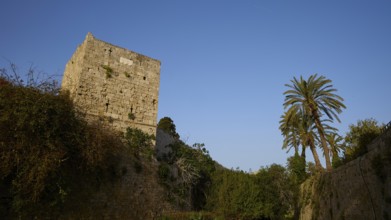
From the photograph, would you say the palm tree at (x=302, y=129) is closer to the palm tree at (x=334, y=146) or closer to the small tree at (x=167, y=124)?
the palm tree at (x=334, y=146)

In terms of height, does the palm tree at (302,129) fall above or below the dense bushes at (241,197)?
above

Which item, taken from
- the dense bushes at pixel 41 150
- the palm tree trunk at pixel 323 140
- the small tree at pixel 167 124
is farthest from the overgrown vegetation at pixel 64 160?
the small tree at pixel 167 124

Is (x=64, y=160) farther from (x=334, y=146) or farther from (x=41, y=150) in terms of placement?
(x=334, y=146)

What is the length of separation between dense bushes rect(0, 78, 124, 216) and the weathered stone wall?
997 cm

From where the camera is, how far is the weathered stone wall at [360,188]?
941 centimetres

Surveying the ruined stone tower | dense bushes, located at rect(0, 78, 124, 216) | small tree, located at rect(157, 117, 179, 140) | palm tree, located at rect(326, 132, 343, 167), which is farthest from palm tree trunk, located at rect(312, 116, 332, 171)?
small tree, located at rect(157, 117, 179, 140)

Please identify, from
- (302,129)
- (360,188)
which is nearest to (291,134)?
(302,129)

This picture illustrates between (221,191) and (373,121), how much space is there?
639 inches

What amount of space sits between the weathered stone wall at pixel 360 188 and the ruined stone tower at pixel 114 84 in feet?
31.8

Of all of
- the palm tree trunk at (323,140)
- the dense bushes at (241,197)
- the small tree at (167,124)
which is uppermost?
the small tree at (167,124)

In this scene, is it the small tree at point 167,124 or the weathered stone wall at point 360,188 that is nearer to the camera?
the weathered stone wall at point 360,188

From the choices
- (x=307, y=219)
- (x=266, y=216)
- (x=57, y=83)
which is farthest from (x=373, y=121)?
(x=57, y=83)

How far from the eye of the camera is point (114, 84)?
1481 centimetres

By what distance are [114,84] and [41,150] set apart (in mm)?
6054
